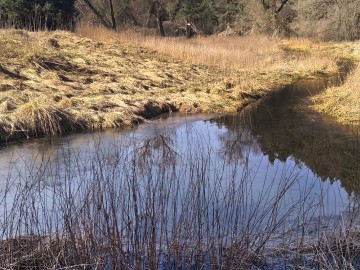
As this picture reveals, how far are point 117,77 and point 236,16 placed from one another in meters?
24.0

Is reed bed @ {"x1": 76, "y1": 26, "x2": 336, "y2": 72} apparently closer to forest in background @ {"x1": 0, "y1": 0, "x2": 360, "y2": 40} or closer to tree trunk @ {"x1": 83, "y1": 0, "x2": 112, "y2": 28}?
forest in background @ {"x1": 0, "y1": 0, "x2": 360, "y2": 40}

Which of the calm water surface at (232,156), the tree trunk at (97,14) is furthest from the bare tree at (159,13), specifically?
the calm water surface at (232,156)

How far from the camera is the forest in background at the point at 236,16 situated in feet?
104

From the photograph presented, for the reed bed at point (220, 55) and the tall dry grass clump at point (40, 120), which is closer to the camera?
the tall dry grass clump at point (40, 120)

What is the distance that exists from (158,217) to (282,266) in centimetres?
120

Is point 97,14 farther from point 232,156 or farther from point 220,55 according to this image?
point 232,156

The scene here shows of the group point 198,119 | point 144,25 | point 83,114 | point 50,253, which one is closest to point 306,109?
point 198,119

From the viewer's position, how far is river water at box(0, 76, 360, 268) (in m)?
4.55

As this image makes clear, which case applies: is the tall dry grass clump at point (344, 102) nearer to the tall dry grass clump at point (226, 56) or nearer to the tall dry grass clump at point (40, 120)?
the tall dry grass clump at point (226, 56)

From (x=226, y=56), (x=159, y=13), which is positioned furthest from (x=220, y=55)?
(x=159, y=13)

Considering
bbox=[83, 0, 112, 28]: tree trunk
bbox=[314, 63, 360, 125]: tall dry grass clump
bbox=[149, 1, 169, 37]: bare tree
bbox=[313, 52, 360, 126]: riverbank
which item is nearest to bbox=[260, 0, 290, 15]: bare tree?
bbox=[149, 1, 169, 37]: bare tree

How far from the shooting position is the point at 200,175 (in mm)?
5141

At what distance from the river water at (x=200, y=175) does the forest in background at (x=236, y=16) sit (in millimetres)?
17761

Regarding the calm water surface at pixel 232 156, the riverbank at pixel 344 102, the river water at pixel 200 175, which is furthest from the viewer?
the riverbank at pixel 344 102
